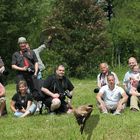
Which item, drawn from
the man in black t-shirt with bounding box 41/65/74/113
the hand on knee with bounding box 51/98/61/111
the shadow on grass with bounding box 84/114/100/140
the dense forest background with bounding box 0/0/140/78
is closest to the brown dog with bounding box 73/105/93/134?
the shadow on grass with bounding box 84/114/100/140

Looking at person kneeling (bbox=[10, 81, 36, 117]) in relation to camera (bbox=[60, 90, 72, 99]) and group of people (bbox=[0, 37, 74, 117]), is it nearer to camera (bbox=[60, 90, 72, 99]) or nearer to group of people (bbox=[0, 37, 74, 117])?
group of people (bbox=[0, 37, 74, 117])

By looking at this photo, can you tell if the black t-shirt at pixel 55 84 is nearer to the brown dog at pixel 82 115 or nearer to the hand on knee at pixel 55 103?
the hand on knee at pixel 55 103

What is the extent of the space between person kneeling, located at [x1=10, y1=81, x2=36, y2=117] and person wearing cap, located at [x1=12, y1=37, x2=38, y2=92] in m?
0.65

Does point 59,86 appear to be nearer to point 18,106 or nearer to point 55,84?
point 55,84

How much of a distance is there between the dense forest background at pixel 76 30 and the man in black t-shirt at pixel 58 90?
10334 millimetres

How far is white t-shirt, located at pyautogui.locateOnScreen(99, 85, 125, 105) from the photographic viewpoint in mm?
11395

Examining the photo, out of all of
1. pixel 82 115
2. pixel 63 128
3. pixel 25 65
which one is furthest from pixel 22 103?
pixel 82 115

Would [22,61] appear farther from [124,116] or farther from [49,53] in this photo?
[49,53]

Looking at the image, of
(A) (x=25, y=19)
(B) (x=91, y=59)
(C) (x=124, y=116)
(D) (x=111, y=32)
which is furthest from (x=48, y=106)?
(D) (x=111, y=32)

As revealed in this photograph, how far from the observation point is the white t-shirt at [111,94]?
37.4 feet

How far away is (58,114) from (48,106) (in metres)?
0.29

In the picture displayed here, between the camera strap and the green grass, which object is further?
the camera strap

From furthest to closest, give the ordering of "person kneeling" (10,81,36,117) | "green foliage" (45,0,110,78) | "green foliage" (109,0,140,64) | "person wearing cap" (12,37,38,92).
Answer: "green foliage" (109,0,140,64) < "green foliage" (45,0,110,78) < "person wearing cap" (12,37,38,92) < "person kneeling" (10,81,36,117)

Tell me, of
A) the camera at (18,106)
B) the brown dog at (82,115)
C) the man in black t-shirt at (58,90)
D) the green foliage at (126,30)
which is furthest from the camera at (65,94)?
the green foliage at (126,30)
